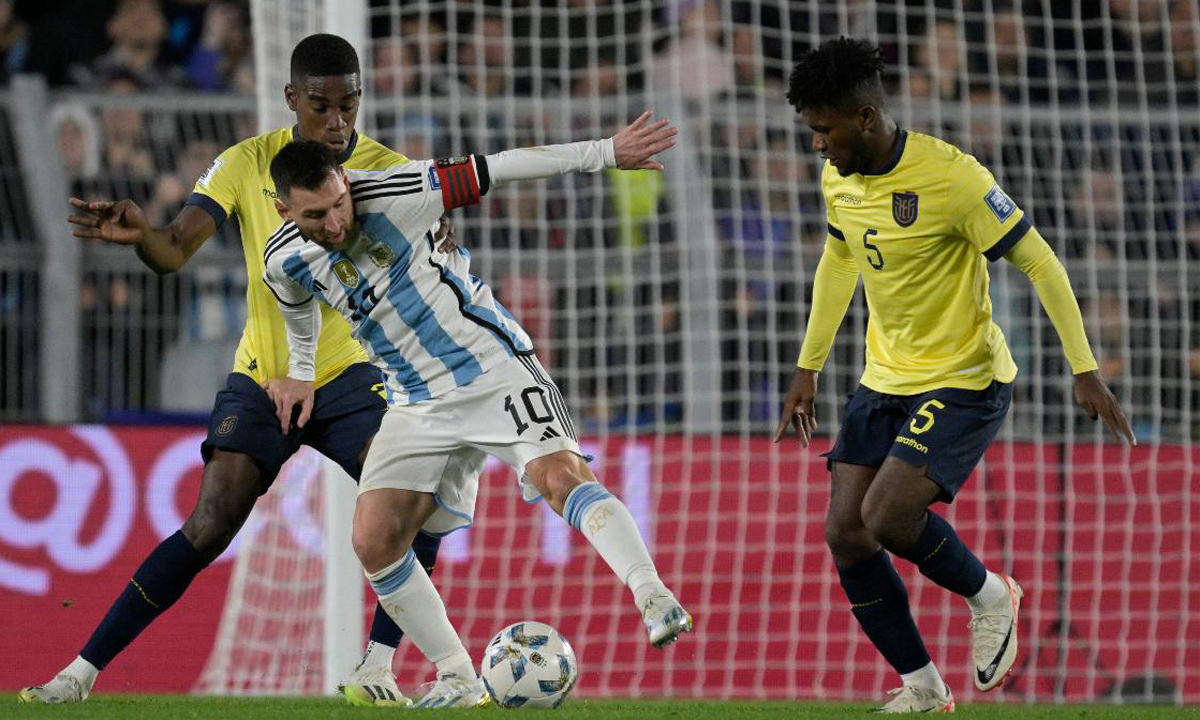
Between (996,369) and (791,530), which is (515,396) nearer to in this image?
(996,369)

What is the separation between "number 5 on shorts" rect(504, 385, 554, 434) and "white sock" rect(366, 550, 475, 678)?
1.76 feet

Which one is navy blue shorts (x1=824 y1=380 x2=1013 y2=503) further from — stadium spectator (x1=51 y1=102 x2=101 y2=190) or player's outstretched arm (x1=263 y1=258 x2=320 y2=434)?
stadium spectator (x1=51 y1=102 x2=101 y2=190)

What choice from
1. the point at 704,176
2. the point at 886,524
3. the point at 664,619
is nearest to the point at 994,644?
the point at 886,524

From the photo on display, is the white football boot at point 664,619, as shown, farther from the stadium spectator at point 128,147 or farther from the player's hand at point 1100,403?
the stadium spectator at point 128,147

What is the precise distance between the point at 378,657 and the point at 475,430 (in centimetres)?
102

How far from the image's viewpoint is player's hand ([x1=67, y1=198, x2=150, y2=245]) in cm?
476

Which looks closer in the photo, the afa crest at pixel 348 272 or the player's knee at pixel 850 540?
the afa crest at pixel 348 272

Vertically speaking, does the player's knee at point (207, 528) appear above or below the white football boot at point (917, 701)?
above

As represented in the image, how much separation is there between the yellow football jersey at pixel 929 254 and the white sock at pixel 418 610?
1502 millimetres

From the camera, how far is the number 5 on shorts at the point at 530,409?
192 inches

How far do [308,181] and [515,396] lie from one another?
81 centimetres

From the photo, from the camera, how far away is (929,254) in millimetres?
5223

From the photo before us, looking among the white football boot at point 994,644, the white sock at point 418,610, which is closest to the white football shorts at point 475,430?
the white sock at point 418,610

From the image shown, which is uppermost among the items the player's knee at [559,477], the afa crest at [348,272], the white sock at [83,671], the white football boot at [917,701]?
the afa crest at [348,272]
